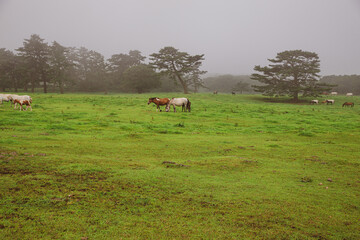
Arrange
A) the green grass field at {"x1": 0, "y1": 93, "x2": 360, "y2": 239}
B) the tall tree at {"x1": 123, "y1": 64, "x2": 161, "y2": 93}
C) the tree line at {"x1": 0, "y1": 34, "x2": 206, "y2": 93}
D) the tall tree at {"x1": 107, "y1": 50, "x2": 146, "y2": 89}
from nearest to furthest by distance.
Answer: the green grass field at {"x1": 0, "y1": 93, "x2": 360, "y2": 239}
the tree line at {"x1": 0, "y1": 34, "x2": 206, "y2": 93}
the tall tree at {"x1": 123, "y1": 64, "x2": 161, "y2": 93}
the tall tree at {"x1": 107, "y1": 50, "x2": 146, "y2": 89}

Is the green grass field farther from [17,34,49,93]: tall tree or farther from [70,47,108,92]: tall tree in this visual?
[70,47,108,92]: tall tree

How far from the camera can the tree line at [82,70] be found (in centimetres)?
6231

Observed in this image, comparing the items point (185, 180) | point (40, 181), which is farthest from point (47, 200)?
point (185, 180)

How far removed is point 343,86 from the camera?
95.4 meters

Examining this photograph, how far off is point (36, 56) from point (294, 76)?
239 feet

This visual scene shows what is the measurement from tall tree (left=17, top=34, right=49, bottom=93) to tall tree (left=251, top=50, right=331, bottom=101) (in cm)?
6054

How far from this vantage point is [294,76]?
175 ft

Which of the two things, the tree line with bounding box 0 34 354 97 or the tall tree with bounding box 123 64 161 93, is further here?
the tall tree with bounding box 123 64 161 93

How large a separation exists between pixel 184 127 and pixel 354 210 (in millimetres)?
11358

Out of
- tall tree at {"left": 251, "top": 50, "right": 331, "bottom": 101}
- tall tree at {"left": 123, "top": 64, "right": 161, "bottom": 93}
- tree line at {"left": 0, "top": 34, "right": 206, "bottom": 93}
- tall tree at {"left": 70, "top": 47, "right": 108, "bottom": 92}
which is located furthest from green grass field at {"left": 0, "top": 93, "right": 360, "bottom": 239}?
tall tree at {"left": 70, "top": 47, "right": 108, "bottom": 92}

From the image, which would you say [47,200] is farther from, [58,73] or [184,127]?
[58,73]

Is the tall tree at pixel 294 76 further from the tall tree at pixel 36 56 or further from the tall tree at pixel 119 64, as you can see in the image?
the tall tree at pixel 36 56

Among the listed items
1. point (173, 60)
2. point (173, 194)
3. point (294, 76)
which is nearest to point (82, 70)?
point (173, 60)

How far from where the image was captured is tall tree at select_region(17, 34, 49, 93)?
63438mm
